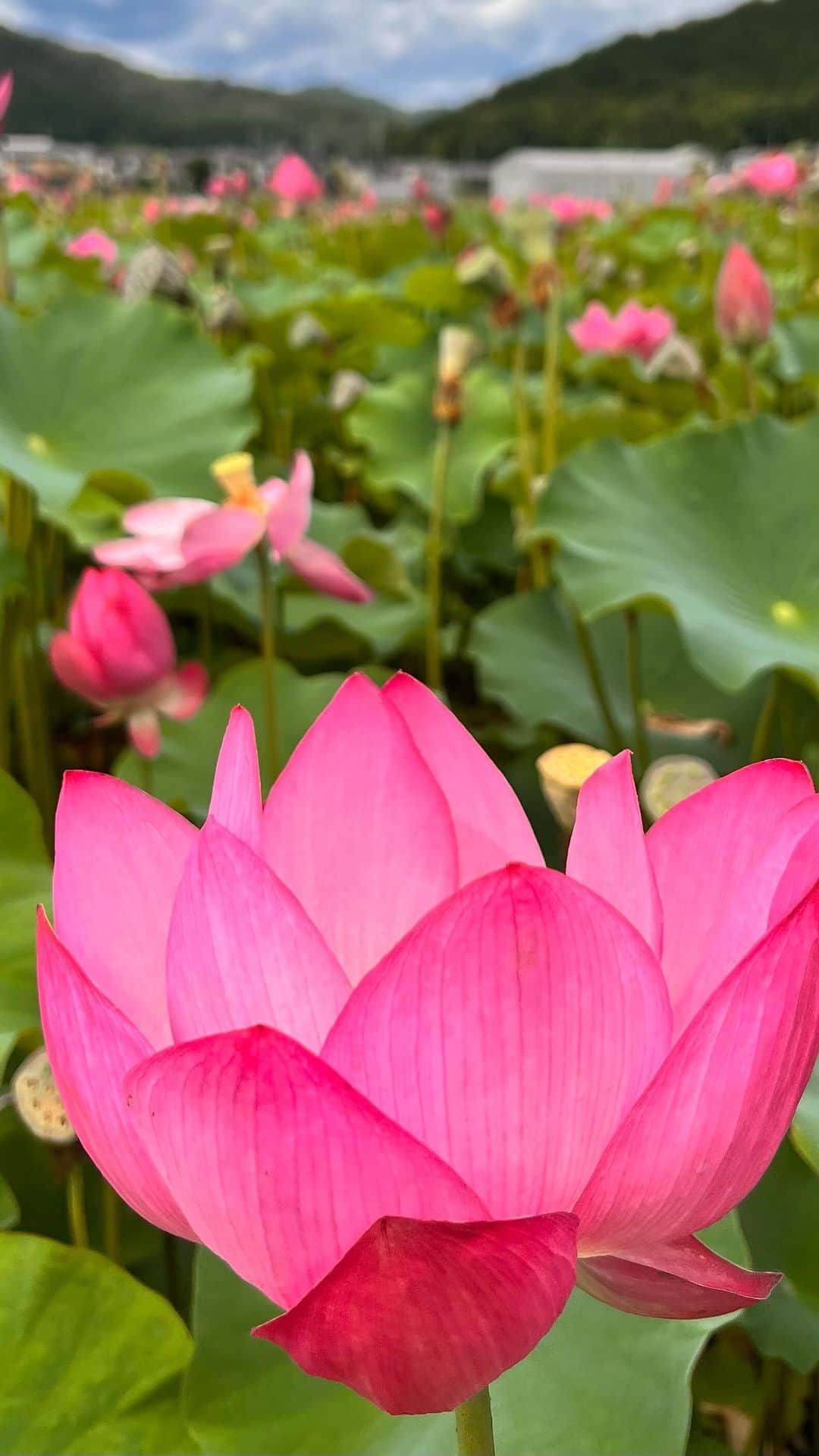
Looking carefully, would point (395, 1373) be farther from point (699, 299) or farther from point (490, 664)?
point (699, 299)

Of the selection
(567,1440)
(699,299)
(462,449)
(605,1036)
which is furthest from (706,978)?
(699,299)

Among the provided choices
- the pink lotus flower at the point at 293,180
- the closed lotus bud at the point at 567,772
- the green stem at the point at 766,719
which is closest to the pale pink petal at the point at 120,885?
the closed lotus bud at the point at 567,772

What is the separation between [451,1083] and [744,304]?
108 cm

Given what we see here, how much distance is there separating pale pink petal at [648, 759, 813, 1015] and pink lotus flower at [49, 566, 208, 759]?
438mm

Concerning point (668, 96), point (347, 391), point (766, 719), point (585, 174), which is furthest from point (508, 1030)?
point (668, 96)

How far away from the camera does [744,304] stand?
3.84ft

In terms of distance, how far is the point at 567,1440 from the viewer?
41 cm

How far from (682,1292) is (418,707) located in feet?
0.53

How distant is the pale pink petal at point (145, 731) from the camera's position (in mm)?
740

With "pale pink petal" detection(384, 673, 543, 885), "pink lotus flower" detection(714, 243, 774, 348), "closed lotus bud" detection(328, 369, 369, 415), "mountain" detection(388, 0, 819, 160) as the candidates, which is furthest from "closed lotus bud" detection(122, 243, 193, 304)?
"mountain" detection(388, 0, 819, 160)

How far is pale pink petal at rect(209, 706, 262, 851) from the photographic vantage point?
0.30 meters

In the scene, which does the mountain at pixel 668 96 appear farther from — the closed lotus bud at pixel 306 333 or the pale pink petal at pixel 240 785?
the pale pink petal at pixel 240 785

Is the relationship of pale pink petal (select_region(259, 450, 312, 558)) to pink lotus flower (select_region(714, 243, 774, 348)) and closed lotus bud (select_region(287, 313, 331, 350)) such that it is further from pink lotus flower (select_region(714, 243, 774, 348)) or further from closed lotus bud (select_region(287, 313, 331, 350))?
closed lotus bud (select_region(287, 313, 331, 350))

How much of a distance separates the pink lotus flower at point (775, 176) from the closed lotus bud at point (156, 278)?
2.15 m
